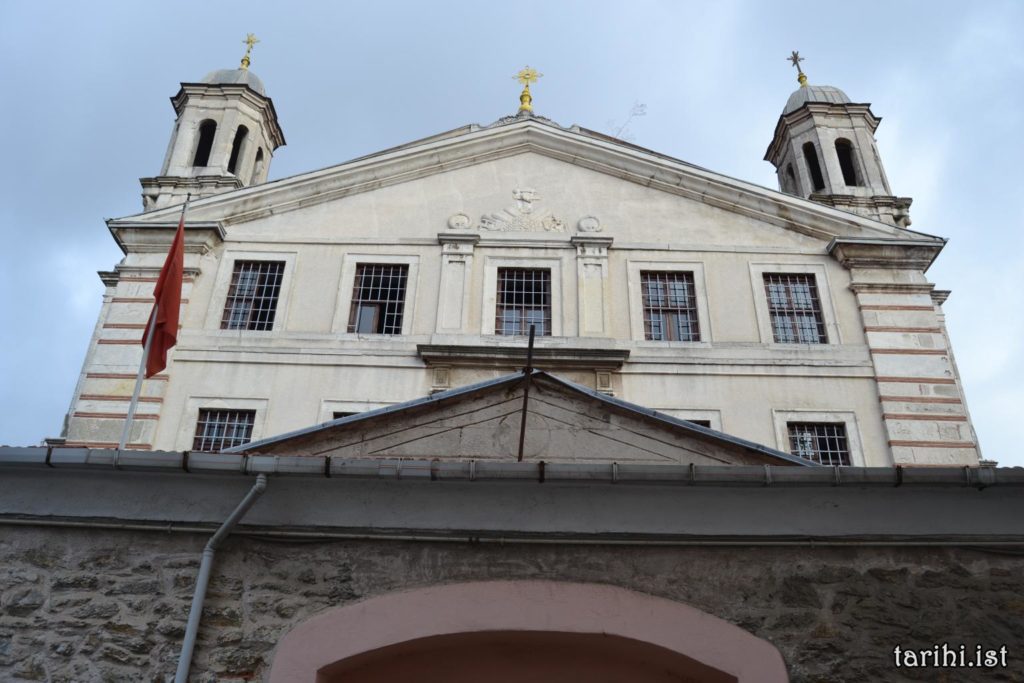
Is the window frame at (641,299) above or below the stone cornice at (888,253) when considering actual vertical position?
below

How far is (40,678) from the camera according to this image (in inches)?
205

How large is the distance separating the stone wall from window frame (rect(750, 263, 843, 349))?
11.0 m


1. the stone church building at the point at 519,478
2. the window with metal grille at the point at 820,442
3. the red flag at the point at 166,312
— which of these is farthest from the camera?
the window with metal grille at the point at 820,442

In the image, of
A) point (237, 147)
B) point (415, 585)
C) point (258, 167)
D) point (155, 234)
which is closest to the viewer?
point (415, 585)

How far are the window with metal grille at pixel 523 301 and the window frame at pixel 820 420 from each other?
4.66 metres

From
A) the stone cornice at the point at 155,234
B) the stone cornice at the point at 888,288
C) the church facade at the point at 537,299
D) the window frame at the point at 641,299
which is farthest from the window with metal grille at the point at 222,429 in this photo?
the stone cornice at the point at 888,288

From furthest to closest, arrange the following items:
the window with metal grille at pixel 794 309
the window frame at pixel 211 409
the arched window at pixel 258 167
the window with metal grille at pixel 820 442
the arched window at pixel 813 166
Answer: the arched window at pixel 258 167
the arched window at pixel 813 166
the window with metal grille at pixel 794 309
the window frame at pixel 211 409
the window with metal grille at pixel 820 442

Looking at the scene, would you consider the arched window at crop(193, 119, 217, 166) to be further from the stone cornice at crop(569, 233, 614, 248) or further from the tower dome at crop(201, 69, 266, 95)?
the stone cornice at crop(569, 233, 614, 248)

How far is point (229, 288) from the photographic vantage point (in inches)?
675

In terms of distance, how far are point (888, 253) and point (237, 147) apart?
1633 centimetres

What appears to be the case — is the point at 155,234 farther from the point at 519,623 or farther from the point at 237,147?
the point at 519,623

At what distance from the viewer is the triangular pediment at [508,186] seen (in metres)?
17.8

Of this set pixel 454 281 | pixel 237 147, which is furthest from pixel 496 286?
pixel 237 147

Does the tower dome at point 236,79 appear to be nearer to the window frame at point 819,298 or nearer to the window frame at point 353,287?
the window frame at point 353,287
